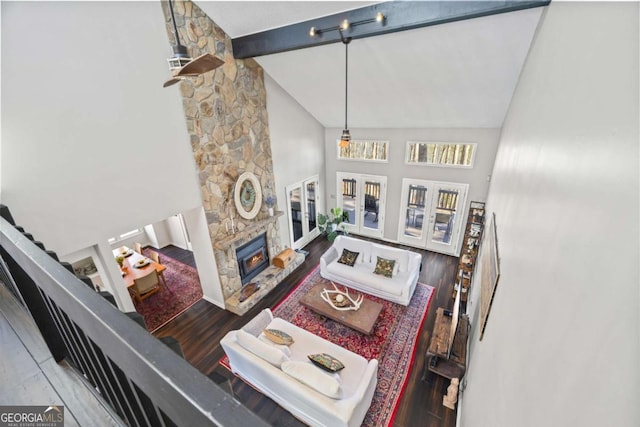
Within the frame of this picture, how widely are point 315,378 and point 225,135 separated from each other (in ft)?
12.7

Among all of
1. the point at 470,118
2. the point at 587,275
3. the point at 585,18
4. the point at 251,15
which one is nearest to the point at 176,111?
the point at 251,15

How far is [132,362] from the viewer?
553mm

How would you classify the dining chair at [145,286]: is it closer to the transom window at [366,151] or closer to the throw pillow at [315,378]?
the throw pillow at [315,378]

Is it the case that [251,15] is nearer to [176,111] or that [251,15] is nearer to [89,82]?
[176,111]

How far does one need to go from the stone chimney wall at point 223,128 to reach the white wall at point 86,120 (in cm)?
33

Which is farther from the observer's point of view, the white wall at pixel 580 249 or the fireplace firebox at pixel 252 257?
the fireplace firebox at pixel 252 257

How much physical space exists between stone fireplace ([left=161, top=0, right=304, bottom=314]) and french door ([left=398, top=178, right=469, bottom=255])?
350cm

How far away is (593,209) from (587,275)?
0.23 metres

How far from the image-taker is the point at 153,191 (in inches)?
144

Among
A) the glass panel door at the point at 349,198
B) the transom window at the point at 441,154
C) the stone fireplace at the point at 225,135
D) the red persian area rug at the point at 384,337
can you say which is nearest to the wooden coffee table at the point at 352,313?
the red persian area rug at the point at 384,337

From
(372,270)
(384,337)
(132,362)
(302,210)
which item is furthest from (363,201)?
(132,362)

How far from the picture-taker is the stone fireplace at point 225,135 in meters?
3.87

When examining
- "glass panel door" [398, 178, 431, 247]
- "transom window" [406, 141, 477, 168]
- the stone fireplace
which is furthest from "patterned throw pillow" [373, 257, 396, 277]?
"transom window" [406, 141, 477, 168]
